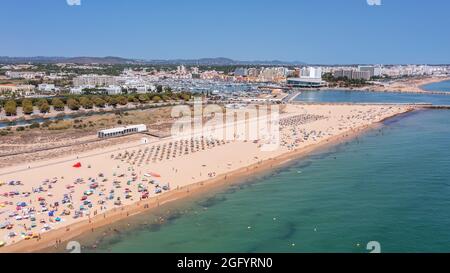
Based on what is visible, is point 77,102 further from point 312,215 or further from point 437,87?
point 437,87

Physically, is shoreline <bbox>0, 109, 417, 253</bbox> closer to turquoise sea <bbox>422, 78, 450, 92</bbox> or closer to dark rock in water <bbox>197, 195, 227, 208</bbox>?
dark rock in water <bbox>197, 195, 227, 208</bbox>

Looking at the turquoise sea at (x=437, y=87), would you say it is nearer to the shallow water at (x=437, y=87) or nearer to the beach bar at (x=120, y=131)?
the shallow water at (x=437, y=87)

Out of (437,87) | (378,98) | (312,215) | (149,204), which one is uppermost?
(437,87)

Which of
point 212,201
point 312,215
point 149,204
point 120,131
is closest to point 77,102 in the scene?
point 120,131

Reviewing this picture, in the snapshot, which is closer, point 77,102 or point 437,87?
point 77,102

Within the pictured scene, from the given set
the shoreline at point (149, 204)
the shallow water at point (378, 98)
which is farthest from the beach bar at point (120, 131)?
the shallow water at point (378, 98)

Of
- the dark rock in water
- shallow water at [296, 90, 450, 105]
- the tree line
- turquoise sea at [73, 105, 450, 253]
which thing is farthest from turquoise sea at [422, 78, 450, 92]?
the dark rock in water
